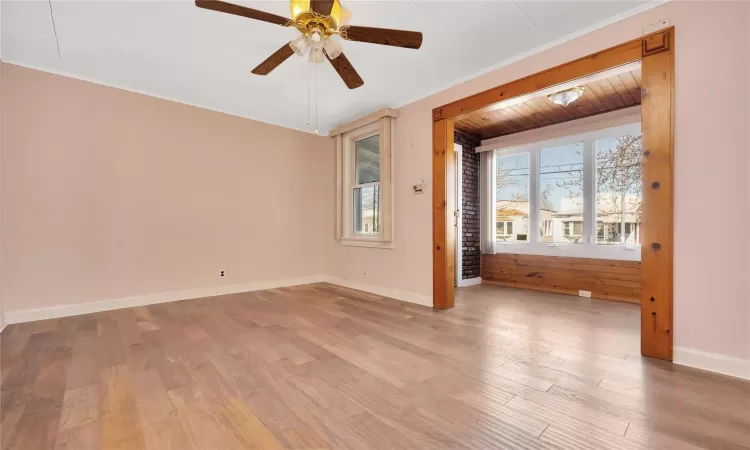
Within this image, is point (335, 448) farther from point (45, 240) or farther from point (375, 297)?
point (45, 240)

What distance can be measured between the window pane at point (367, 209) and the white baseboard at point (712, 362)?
3337 mm

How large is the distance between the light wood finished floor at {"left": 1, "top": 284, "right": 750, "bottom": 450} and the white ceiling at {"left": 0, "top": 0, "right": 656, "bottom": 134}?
101 inches

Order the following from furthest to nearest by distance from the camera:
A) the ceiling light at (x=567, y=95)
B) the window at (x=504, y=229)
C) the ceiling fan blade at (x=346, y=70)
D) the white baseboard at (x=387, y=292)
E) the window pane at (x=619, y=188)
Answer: the window at (x=504, y=229) → the window pane at (x=619, y=188) → the white baseboard at (x=387, y=292) → the ceiling light at (x=567, y=95) → the ceiling fan blade at (x=346, y=70)

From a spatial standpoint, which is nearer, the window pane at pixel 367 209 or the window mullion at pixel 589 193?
the window mullion at pixel 589 193

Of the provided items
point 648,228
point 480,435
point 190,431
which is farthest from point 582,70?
point 190,431

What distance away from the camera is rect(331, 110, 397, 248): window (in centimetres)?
445

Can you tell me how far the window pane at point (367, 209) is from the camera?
4660mm

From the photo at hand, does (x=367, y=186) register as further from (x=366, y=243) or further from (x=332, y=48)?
(x=332, y=48)

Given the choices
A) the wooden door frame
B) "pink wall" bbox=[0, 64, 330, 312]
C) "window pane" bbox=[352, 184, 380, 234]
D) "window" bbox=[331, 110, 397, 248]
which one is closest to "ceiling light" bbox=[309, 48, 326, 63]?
"window" bbox=[331, 110, 397, 248]

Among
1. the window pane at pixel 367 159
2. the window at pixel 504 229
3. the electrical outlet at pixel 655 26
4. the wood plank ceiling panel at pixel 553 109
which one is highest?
the wood plank ceiling panel at pixel 553 109

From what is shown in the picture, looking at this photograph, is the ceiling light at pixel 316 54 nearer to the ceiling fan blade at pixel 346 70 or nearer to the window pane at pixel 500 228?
the ceiling fan blade at pixel 346 70

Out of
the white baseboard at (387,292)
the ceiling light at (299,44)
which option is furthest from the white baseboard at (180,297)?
the ceiling light at (299,44)

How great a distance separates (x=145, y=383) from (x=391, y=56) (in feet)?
10.4

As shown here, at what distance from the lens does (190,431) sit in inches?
53.7
